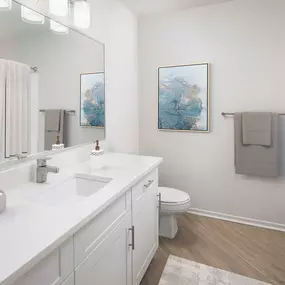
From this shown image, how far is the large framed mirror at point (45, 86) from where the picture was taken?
1.32m

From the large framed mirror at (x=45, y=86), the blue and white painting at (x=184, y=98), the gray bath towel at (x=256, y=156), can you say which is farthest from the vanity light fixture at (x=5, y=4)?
the gray bath towel at (x=256, y=156)

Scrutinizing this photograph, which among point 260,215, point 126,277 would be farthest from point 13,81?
point 260,215

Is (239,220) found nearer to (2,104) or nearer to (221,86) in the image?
(221,86)

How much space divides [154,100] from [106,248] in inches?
82.7

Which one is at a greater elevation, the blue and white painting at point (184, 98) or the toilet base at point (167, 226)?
the blue and white painting at point (184, 98)

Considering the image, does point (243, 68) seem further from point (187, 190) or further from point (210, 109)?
point (187, 190)

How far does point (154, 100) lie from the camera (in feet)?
9.69

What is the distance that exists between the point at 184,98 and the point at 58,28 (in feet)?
5.09

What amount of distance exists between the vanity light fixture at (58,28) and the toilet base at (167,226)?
178 cm

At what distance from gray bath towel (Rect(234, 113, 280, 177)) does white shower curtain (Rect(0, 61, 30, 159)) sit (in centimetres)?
201

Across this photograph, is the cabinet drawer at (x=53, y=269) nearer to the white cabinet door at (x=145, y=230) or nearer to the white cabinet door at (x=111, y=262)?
the white cabinet door at (x=111, y=262)

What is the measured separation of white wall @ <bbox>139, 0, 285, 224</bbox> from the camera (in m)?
2.41

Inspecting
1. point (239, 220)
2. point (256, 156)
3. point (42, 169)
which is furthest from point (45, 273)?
point (239, 220)

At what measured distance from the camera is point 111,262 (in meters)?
1.21
